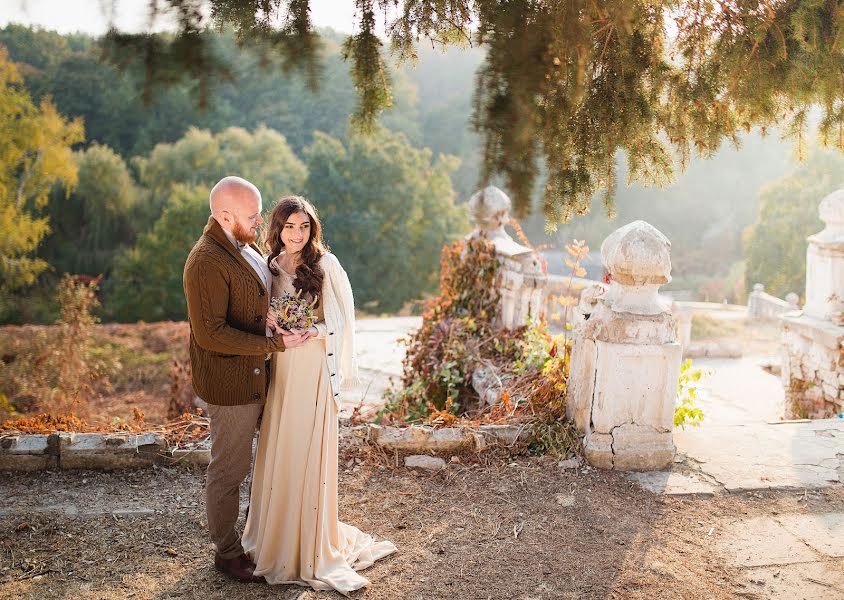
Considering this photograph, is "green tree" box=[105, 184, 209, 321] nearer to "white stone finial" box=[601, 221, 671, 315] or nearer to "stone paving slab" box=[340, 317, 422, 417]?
"stone paving slab" box=[340, 317, 422, 417]

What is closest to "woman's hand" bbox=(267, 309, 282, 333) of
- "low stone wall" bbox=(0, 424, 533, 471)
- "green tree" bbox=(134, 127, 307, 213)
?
"low stone wall" bbox=(0, 424, 533, 471)

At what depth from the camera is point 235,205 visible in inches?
119

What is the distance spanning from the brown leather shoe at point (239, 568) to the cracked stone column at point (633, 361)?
2062 millimetres

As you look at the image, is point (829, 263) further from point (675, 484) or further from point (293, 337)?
point (293, 337)

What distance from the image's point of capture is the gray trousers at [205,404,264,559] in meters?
3.11

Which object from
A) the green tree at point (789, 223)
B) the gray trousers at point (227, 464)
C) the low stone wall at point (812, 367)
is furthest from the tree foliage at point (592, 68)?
the green tree at point (789, 223)

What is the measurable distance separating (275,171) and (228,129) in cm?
319

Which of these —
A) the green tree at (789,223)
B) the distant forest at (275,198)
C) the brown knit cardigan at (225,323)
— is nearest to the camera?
the brown knit cardigan at (225,323)

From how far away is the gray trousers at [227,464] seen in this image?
3.11m

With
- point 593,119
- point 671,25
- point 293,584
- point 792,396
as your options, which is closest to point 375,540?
point 293,584

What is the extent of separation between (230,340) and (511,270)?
3845 millimetres

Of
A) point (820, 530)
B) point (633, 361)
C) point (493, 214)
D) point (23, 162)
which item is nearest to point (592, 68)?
point (633, 361)

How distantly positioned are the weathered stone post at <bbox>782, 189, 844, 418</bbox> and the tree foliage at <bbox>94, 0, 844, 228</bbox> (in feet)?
10.3

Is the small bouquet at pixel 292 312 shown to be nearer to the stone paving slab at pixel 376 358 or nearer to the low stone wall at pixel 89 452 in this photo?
the low stone wall at pixel 89 452
